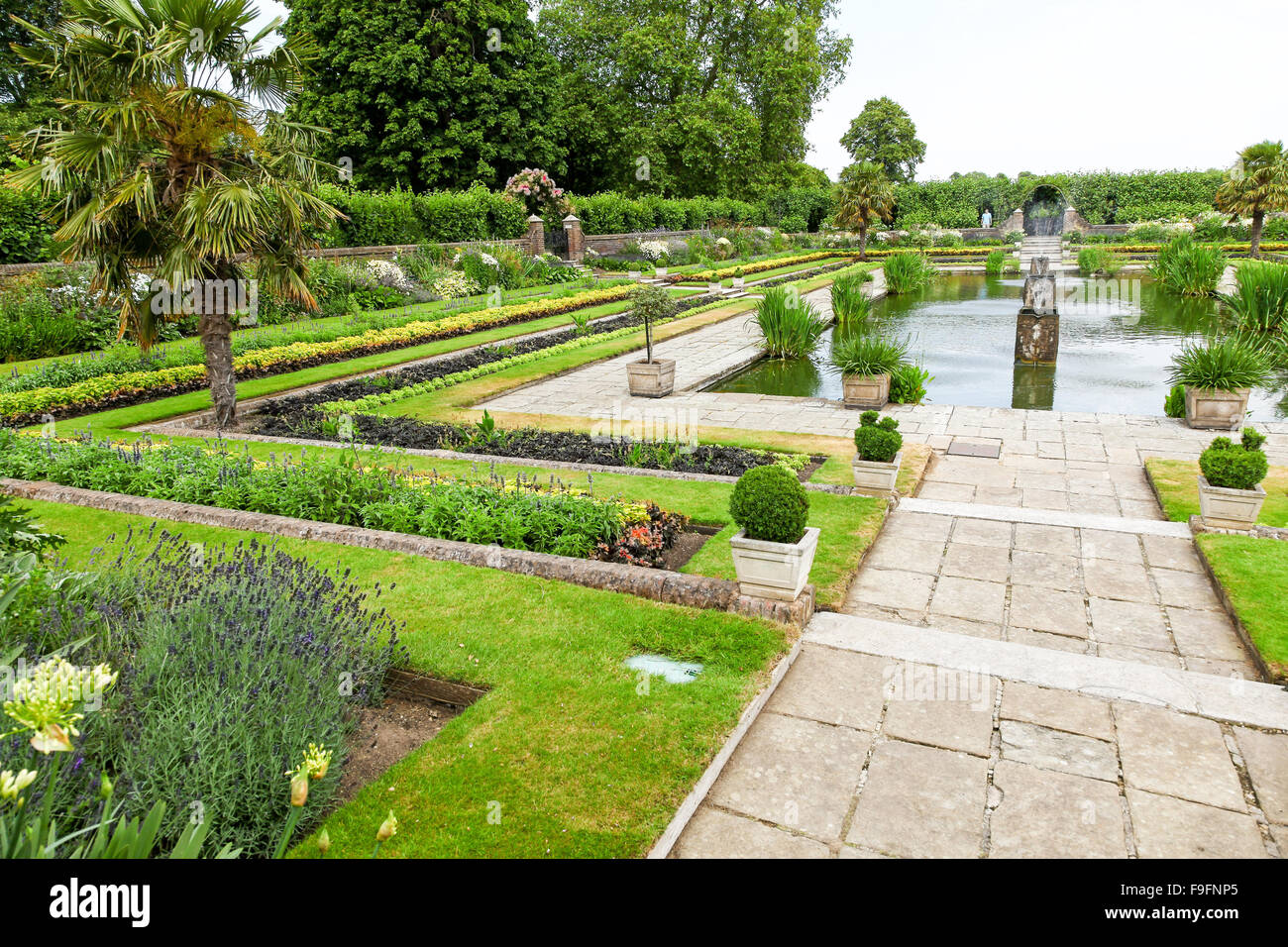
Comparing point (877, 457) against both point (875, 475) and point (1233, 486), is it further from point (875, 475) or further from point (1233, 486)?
point (1233, 486)

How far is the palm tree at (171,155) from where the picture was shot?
25.6 feet

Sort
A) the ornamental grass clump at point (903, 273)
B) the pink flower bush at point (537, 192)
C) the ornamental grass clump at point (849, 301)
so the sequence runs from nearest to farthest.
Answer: the ornamental grass clump at point (849, 301) → the ornamental grass clump at point (903, 273) → the pink flower bush at point (537, 192)

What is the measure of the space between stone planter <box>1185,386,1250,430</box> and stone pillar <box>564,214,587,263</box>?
23.7 metres

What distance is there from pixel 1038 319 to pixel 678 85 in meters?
31.7

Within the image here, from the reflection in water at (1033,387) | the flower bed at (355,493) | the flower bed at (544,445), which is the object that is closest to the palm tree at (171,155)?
the flower bed at (544,445)

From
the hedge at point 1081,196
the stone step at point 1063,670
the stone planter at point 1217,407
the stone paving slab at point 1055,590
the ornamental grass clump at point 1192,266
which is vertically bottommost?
the stone step at point 1063,670

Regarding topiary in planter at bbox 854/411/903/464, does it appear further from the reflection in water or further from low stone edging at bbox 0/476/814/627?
the reflection in water

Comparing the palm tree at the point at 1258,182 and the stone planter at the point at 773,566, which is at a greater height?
the palm tree at the point at 1258,182

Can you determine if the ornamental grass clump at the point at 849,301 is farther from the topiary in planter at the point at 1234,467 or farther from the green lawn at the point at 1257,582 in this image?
the green lawn at the point at 1257,582

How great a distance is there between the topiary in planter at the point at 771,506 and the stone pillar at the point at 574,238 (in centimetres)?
2671

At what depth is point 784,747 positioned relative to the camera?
357 centimetres

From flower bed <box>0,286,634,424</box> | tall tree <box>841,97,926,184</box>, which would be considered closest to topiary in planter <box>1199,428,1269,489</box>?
flower bed <box>0,286,634,424</box>

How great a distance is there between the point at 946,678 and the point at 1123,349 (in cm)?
1401

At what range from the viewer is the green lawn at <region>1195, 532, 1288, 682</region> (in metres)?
4.22
